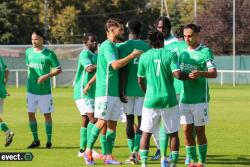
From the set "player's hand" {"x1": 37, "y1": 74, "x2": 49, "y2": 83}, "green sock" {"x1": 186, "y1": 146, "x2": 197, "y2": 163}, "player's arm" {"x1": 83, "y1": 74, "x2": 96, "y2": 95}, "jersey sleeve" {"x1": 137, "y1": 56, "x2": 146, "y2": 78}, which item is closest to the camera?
"jersey sleeve" {"x1": 137, "y1": 56, "x2": 146, "y2": 78}

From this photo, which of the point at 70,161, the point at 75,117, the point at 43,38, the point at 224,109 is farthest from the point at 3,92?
the point at 224,109

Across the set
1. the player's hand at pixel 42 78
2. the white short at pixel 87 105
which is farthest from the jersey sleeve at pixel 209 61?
the player's hand at pixel 42 78

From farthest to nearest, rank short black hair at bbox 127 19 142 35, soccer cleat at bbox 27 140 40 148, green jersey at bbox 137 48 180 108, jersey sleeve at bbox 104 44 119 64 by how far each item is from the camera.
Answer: soccer cleat at bbox 27 140 40 148
short black hair at bbox 127 19 142 35
jersey sleeve at bbox 104 44 119 64
green jersey at bbox 137 48 180 108

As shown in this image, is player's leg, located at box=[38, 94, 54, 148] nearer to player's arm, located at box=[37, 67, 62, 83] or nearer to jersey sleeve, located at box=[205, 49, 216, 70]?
player's arm, located at box=[37, 67, 62, 83]

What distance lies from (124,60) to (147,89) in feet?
2.99

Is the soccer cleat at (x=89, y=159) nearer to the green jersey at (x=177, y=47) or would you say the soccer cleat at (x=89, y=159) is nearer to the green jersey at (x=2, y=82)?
the green jersey at (x=177, y=47)

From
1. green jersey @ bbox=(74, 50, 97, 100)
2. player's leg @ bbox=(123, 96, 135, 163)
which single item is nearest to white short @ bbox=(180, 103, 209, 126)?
player's leg @ bbox=(123, 96, 135, 163)

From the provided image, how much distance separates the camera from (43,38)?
54.4 ft

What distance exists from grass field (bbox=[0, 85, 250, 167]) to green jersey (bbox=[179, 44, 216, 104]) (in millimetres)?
1593

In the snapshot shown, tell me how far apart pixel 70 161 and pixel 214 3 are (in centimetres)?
5294

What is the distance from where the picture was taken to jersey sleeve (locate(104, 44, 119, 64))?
1307cm

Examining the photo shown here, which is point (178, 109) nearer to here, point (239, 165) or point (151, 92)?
point (151, 92)

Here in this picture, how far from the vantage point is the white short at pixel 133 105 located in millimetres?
14172

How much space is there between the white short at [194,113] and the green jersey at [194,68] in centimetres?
8
